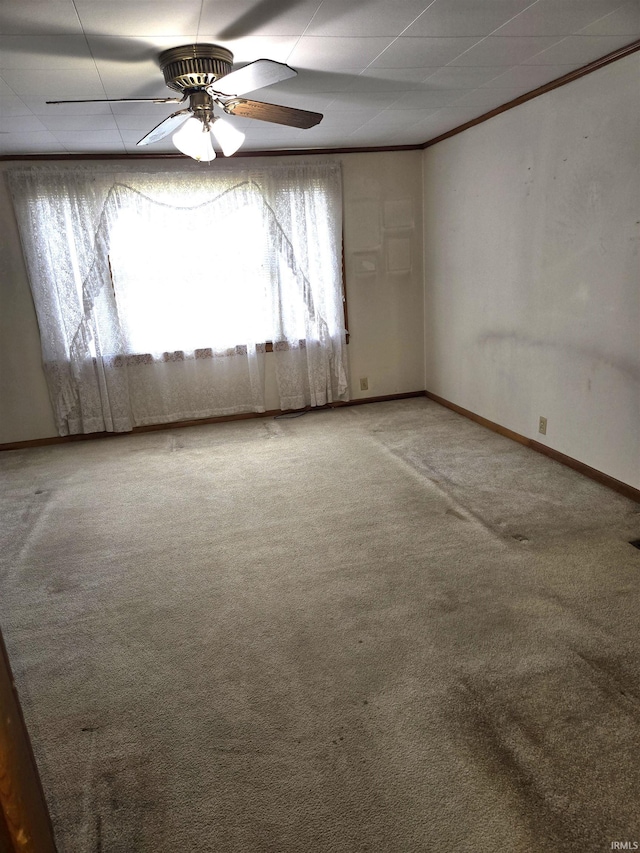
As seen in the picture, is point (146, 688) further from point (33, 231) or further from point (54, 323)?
point (33, 231)

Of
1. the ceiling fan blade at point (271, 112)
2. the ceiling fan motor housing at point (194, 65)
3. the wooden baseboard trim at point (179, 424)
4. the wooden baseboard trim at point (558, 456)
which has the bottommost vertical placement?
the wooden baseboard trim at point (558, 456)

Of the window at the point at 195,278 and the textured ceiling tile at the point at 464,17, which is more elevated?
the textured ceiling tile at the point at 464,17

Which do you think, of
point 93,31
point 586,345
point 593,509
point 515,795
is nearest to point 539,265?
point 586,345

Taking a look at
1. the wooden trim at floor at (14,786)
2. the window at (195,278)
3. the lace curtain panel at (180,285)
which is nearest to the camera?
the wooden trim at floor at (14,786)

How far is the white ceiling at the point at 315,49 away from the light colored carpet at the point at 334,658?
227 centimetres

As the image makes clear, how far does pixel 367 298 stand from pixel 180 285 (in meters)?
1.67

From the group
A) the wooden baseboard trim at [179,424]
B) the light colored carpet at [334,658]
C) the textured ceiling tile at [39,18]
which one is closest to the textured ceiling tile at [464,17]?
the textured ceiling tile at [39,18]

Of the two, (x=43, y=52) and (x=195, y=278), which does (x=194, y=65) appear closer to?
(x=43, y=52)

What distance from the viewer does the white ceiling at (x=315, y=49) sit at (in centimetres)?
208

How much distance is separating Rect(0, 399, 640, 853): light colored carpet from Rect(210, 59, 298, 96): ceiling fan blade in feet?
6.88

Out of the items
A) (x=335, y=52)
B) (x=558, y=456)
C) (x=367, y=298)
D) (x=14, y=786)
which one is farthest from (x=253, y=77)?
(x=367, y=298)

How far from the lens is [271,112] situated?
2.65 meters

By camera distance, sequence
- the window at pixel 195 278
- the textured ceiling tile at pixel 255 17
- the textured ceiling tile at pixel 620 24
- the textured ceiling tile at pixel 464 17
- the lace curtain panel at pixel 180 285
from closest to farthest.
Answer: the textured ceiling tile at pixel 255 17, the textured ceiling tile at pixel 464 17, the textured ceiling tile at pixel 620 24, the lace curtain panel at pixel 180 285, the window at pixel 195 278

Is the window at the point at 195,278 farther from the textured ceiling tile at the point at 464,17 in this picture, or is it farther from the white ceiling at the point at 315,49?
the textured ceiling tile at the point at 464,17
